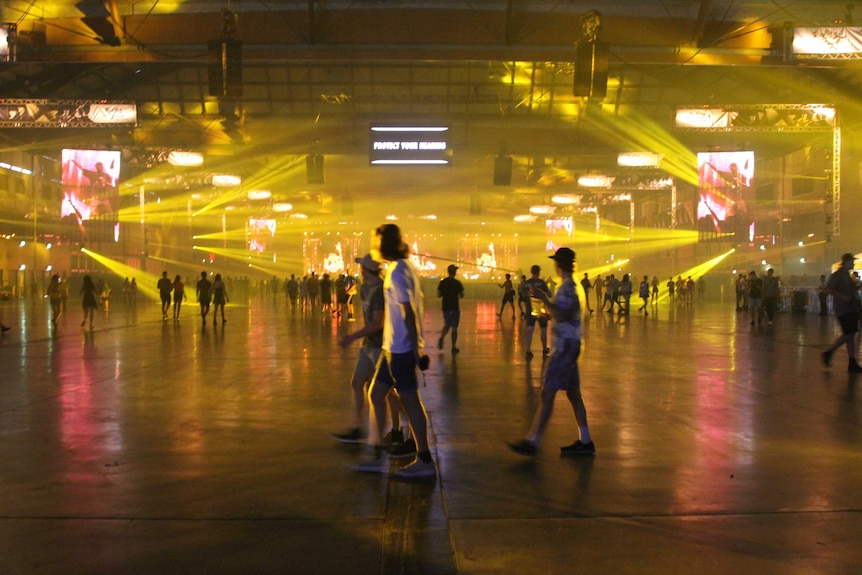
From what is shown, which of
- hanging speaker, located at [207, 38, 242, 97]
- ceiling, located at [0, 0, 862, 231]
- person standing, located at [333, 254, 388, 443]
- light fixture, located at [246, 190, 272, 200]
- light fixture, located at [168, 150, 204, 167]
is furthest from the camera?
light fixture, located at [246, 190, 272, 200]

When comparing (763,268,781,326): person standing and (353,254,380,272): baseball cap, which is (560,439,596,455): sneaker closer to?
(353,254,380,272): baseball cap

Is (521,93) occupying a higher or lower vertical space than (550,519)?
higher

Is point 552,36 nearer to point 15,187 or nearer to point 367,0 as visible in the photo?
point 367,0

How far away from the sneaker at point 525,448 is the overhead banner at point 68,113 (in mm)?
19497

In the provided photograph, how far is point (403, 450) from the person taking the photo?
19.5ft

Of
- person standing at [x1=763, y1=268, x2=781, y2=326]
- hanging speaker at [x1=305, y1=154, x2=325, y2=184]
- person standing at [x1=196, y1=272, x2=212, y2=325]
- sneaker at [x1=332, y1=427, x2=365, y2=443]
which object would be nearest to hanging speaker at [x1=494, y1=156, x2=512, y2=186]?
hanging speaker at [x1=305, y1=154, x2=325, y2=184]

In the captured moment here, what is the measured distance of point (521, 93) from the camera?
26953 mm

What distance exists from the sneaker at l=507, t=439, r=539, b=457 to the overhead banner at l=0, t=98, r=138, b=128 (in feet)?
64.0

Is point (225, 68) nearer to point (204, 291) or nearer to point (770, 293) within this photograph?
point (204, 291)

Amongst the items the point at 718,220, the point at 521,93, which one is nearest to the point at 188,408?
the point at 521,93

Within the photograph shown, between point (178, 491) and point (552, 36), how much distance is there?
1616 cm

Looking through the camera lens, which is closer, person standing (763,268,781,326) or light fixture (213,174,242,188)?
person standing (763,268,781,326)

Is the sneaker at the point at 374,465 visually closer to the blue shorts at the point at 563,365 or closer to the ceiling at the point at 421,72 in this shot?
the blue shorts at the point at 563,365

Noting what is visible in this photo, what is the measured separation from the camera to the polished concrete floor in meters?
3.92
